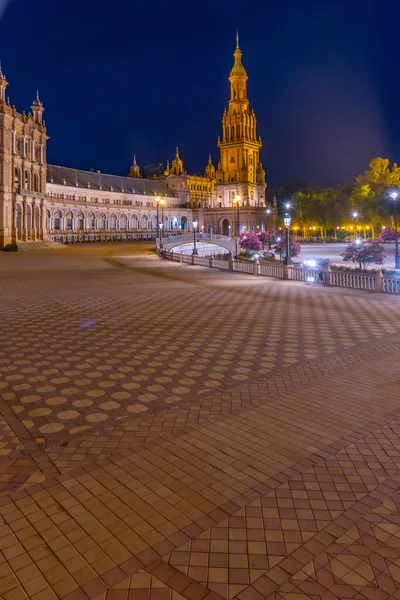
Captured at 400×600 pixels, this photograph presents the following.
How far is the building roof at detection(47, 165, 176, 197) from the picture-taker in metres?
93.7

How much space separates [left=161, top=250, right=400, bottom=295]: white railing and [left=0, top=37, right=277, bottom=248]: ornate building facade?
95.9ft

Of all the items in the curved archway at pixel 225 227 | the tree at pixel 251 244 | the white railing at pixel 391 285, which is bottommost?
the white railing at pixel 391 285

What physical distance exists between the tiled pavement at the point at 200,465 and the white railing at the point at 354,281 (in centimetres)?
Result: 966

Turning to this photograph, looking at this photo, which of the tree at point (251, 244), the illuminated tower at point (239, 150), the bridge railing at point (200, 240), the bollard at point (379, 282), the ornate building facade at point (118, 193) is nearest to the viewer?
the bollard at point (379, 282)

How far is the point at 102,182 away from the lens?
106m

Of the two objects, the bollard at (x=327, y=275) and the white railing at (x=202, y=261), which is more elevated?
→ the white railing at (x=202, y=261)

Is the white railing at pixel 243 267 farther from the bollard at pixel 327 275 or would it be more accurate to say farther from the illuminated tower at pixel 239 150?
the illuminated tower at pixel 239 150

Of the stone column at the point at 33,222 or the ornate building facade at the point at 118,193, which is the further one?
the stone column at the point at 33,222

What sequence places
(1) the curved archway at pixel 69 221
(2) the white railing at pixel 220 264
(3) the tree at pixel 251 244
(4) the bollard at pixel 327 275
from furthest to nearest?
(1) the curved archway at pixel 69 221
(3) the tree at pixel 251 244
(2) the white railing at pixel 220 264
(4) the bollard at pixel 327 275

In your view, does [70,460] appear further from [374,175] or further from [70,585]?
[374,175]

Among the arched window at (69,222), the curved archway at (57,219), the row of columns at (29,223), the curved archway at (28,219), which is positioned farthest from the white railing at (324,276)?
the arched window at (69,222)

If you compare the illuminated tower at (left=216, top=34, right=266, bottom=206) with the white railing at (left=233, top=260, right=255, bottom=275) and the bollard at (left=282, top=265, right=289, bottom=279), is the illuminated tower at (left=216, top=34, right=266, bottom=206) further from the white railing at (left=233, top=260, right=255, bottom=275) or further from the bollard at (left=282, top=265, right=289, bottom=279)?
the bollard at (left=282, top=265, right=289, bottom=279)

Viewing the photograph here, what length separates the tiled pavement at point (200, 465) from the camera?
4.01 meters

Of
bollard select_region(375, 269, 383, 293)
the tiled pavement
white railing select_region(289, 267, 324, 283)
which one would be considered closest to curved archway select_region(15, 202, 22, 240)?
white railing select_region(289, 267, 324, 283)
